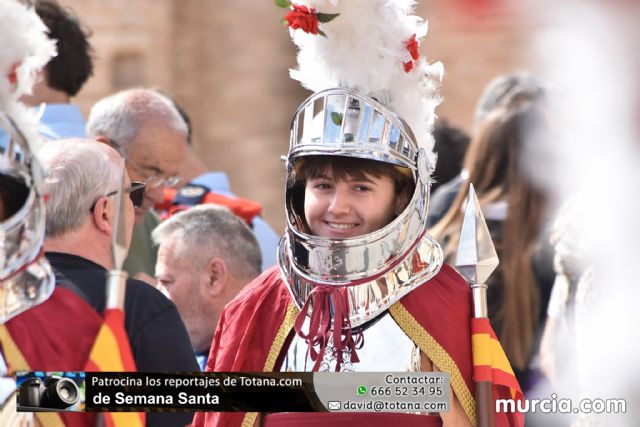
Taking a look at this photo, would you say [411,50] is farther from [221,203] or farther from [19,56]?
[221,203]

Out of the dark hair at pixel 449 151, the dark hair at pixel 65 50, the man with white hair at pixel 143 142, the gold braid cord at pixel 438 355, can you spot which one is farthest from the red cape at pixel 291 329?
the dark hair at pixel 449 151

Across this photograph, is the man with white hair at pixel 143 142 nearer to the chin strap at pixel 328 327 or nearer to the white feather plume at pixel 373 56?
the white feather plume at pixel 373 56

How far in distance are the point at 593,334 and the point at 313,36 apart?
1.41 m

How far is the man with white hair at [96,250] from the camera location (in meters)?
3.20

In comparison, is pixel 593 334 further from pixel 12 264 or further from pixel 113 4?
pixel 113 4

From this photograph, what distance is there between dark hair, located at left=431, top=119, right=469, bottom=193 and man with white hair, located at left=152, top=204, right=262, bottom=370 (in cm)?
242

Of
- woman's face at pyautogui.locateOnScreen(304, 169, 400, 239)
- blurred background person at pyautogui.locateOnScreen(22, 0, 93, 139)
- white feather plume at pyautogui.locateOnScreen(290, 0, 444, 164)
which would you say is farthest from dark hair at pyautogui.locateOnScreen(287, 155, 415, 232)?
blurred background person at pyautogui.locateOnScreen(22, 0, 93, 139)

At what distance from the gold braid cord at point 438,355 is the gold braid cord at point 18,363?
87cm

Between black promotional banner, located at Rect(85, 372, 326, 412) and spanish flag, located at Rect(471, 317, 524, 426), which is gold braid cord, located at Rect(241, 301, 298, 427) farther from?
spanish flag, located at Rect(471, 317, 524, 426)

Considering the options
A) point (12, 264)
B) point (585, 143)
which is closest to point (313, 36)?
point (12, 264)

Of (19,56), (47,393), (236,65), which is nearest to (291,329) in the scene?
(47,393)

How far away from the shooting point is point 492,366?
3.21 meters

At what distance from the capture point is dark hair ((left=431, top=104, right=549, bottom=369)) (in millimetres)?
5031

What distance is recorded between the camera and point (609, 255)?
426 cm
